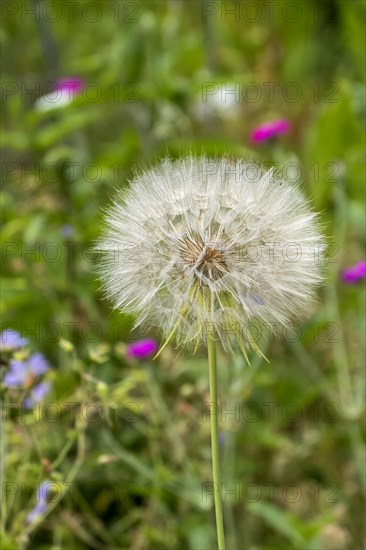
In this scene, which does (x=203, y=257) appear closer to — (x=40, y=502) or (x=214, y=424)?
(x=214, y=424)

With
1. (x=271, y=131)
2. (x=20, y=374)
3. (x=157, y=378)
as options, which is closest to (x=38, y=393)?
(x=20, y=374)

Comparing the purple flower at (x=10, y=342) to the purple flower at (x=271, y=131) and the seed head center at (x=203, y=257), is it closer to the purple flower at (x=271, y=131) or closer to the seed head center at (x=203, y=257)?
the seed head center at (x=203, y=257)

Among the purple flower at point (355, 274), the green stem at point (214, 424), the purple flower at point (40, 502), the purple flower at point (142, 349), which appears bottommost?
the purple flower at point (40, 502)

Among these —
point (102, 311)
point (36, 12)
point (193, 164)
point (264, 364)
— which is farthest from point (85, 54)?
point (193, 164)

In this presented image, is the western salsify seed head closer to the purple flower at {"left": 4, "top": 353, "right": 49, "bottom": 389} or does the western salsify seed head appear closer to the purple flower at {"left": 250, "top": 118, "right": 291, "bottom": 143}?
the purple flower at {"left": 4, "top": 353, "right": 49, "bottom": 389}

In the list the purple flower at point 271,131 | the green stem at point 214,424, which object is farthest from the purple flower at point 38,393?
the purple flower at point 271,131

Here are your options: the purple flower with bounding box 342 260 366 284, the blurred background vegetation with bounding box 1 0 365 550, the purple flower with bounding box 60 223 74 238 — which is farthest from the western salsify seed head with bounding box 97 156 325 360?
the purple flower with bounding box 60 223 74 238
